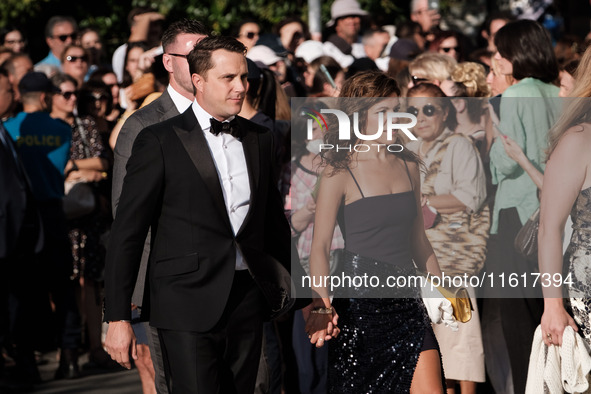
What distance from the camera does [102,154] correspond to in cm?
853

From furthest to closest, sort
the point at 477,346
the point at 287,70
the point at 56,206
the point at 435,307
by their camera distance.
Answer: the point at 287,70, the point at 56,206, the point at 477,346, the point at 435,307

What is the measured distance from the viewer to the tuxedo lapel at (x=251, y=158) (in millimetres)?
4477

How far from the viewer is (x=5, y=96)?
25.9ft

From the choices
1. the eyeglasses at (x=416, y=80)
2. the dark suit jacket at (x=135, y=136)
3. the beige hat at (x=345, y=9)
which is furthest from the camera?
the beige hat at (x=345, y=9)

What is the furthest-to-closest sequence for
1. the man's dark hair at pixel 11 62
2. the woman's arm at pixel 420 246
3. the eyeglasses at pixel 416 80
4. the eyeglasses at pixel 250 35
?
1. the eyeglasses at pixel 250 35
2. the man's dark hair at pixel 11 62
3. the eyeglasses at pixel 416 80
4. the woman's arm at pixel 420 246

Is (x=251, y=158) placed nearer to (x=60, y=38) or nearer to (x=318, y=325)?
(x=318, y=325)

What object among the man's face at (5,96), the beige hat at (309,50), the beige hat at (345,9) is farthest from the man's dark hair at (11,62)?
the beige hat at (345,9)

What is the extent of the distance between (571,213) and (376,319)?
42.2 inches

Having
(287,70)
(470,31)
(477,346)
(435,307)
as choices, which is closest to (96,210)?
(287,70)

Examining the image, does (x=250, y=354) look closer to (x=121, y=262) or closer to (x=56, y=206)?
(x=121, y=262)

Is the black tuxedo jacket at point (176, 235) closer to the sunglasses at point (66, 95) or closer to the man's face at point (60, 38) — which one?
the sunglasses at point (66, 95)

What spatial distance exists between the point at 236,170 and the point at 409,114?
1394 millimetres

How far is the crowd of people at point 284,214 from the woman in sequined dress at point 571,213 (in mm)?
10

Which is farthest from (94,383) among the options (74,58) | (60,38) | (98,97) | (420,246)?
(60,38)
